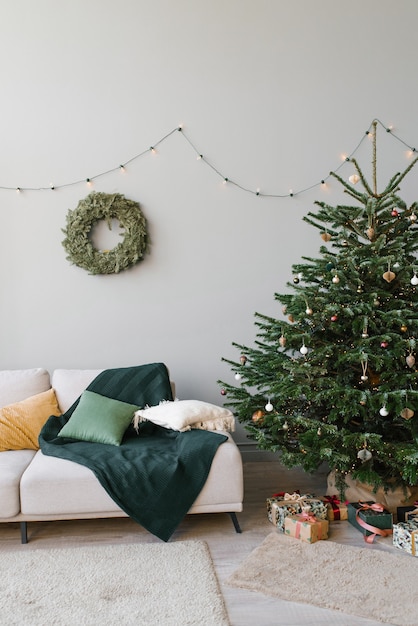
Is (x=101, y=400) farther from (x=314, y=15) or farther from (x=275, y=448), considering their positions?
(x=314, y=15)

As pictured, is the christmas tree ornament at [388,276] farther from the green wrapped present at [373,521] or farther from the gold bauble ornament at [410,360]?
the green wrapped present at [373,521]

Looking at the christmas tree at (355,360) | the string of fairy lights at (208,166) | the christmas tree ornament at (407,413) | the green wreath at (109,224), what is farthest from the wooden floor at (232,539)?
the string of fairy lights at (208,166)

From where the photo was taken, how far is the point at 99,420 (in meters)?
3.13

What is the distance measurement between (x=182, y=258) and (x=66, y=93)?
138 cm

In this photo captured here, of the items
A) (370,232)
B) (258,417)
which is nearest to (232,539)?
(258,417)

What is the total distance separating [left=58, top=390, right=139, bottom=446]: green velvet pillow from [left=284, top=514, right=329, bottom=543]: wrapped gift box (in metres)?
1.00

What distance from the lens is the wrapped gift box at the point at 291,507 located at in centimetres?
281

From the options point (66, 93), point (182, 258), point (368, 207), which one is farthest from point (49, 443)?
point (66, 93)

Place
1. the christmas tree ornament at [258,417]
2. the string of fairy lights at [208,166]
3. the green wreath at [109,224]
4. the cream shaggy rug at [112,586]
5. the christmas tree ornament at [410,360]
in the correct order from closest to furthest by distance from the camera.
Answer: the cream shaggy rug at [112,586]
the christmas tree ornament at [410,360]
the christmas tree ornament at [258,417]
the green wreath at [109,224]
the string of fairy lights at [208,166]

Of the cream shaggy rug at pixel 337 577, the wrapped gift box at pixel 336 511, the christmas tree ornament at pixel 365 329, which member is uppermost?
the christmas tree ornament at pixel 365 329

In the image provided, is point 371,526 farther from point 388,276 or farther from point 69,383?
point 69,383

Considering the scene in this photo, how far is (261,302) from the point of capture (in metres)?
3.98

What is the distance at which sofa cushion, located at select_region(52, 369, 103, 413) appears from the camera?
343 centimetres

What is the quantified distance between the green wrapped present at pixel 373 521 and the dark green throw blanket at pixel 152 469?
767mm
